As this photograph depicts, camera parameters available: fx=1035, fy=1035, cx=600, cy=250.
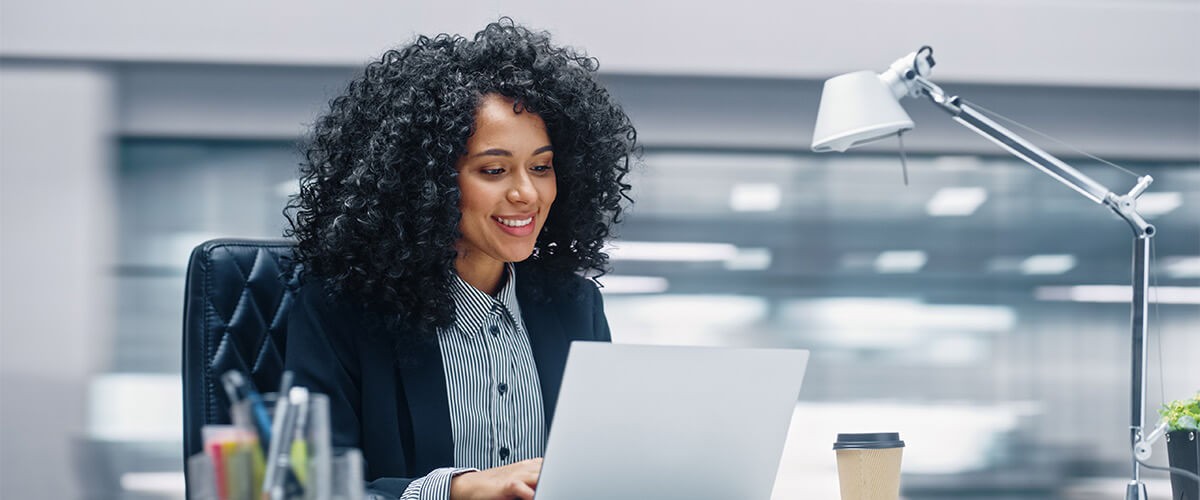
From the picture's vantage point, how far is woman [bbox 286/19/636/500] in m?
1.32

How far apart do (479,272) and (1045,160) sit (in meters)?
0.75

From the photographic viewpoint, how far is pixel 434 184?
136cm

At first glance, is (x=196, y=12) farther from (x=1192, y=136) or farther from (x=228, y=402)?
(x=1192, y=136)

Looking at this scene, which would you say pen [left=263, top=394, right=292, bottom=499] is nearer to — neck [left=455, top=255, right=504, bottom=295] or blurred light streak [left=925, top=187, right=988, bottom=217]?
neck [left=455, top=255, right=504, bottom=295]

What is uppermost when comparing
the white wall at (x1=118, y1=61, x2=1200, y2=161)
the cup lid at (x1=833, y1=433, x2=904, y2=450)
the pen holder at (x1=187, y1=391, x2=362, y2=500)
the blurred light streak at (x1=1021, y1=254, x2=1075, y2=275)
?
the white wall at (x1=118, y1=61, x2=1200, y2=161)

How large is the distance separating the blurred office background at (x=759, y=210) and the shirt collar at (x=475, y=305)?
168cm

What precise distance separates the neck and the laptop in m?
0.56

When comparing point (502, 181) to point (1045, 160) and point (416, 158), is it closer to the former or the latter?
point (416, 158)

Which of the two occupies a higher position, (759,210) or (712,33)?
(712,33)

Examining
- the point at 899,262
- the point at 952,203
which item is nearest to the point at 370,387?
the point at 899,262

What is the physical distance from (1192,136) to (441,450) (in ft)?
9.79

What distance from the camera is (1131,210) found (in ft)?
4.00

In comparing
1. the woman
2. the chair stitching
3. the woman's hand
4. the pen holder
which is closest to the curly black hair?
the woman

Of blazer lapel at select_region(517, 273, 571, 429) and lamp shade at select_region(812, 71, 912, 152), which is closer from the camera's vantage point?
lamp shade at select_region(812, 71, 912, 152)
